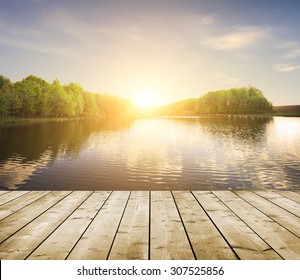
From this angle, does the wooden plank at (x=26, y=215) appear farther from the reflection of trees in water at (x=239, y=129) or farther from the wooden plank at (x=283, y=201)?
the reflection of trees in water at (x=239, y=129)

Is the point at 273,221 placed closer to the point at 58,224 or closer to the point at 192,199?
the point at 192,199

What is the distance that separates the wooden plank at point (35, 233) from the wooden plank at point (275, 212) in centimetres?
290

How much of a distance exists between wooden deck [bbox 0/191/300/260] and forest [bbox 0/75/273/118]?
63007mm

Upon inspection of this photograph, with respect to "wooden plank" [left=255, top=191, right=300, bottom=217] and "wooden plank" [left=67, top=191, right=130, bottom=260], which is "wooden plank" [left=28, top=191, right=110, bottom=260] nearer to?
"wooden plank" [left=67, top=191, right=130, bottom=260]

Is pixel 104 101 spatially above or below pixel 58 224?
above

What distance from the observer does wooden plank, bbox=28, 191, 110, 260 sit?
9.53 feet

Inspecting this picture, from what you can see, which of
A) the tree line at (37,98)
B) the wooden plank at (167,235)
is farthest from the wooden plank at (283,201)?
the tree line at (37,98)

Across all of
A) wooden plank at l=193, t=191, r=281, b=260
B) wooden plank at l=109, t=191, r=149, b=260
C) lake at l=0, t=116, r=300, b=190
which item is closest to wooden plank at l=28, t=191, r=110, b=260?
wooden plank at l=109, t=191, r=149, b=260

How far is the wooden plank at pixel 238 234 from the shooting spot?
2.95 m

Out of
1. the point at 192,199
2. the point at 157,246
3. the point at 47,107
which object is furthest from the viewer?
the point at 47,107

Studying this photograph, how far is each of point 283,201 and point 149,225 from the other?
2.65 meters
